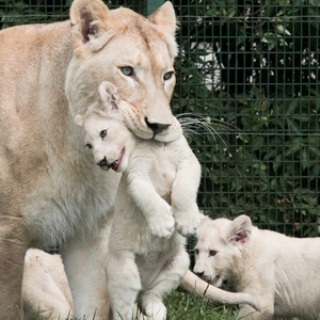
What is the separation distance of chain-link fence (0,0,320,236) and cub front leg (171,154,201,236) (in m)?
2.69

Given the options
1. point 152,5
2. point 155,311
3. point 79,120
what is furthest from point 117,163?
point 152,5

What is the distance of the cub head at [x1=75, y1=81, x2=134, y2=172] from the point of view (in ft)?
19.1

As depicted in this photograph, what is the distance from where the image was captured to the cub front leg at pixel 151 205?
572cm

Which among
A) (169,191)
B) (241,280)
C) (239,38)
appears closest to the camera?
(169,191)

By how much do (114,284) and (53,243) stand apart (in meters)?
0.60

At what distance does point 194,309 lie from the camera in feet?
24.0

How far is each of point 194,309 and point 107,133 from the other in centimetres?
177

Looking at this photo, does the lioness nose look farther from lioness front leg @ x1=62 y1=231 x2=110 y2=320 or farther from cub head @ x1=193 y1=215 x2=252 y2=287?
cub head @ x1=193 y1=215 x2=252 y2=287

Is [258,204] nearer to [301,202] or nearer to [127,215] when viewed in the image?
[301,202]

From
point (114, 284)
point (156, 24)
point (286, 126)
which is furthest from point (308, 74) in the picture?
point (114, 284)

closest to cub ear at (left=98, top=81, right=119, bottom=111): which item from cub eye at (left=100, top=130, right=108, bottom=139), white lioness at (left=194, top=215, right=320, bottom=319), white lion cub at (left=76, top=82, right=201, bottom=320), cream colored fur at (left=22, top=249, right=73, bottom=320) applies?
white lion cub at (left=76, top=82, right=201, bottom=320)

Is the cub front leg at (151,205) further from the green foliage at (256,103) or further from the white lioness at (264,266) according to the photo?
the green foliage at (256,103)

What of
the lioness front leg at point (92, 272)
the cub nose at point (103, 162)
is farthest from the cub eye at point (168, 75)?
the lioness front leg at point (92, 272)

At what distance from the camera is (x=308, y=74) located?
8.74m
